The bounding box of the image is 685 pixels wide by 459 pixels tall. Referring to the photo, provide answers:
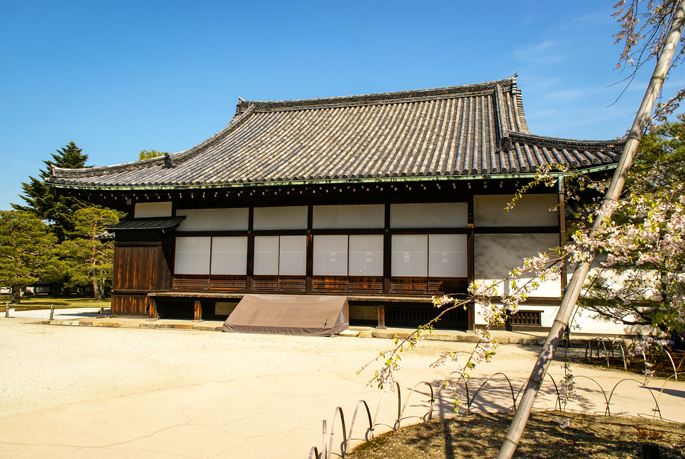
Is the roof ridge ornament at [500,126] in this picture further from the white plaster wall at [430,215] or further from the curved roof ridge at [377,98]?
the white plaster wall at [430,215]

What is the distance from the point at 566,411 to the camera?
190 inches

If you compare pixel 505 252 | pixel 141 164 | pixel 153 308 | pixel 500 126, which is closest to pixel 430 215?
pixel 505 252

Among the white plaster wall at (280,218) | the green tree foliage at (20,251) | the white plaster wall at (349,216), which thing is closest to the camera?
the white plaster wall at (349,216)

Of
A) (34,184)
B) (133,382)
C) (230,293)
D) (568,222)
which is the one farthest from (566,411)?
(34,184)

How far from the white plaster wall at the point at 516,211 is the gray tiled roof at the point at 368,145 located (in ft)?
3.42

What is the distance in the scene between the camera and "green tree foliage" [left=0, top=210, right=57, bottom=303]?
2414cm

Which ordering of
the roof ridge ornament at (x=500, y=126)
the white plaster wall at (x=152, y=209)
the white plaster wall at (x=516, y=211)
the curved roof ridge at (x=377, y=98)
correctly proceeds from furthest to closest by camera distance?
the curved roof ridge at (x=377, y=98) → the white plaster wall at (x=152, y=209) → the roof ridge ornament at (x=500, y=126) → the white plaster wall at (x=516, y=211)

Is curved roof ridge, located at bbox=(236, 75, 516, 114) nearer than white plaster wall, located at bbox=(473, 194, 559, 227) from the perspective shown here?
No

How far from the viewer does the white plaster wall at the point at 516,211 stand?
1080 centimetres

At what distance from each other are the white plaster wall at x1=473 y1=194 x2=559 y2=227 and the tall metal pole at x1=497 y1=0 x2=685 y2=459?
28.3 ft

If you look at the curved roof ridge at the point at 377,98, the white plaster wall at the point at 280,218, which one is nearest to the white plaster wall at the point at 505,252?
the white plaster wall at the point at 280,218

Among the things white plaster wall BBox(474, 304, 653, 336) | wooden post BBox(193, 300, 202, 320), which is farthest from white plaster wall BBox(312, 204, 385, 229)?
wooden post BBox(193, 300, 202, 320)

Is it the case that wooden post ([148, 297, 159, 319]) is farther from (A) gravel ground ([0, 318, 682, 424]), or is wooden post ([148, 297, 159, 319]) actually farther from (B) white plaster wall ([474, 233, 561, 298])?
(B) white plaster wall ([474, 233, 561, 298])

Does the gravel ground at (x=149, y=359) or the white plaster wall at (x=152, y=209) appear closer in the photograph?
the gravel ground at (x=149, y=359)
